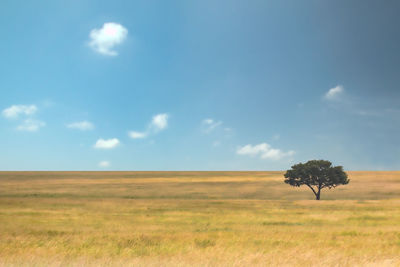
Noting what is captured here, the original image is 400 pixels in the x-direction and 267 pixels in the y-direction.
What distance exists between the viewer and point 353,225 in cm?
2553

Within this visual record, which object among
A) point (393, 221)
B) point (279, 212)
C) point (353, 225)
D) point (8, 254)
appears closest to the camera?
point (8, 254)

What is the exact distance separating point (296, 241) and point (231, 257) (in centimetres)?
583

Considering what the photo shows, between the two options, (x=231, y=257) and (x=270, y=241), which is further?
(x=270, y=241)

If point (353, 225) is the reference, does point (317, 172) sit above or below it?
above

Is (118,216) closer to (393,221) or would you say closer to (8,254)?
(8,254)

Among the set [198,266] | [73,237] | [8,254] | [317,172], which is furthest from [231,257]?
[317,172]

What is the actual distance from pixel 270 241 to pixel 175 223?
11.3 meters

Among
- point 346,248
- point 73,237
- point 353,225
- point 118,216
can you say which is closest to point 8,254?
point 73,237

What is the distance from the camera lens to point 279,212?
3466 centimetres

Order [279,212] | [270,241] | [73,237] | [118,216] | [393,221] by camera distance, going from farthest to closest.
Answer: [279,212], [118,216], [393,221], [73,237], [270,241]

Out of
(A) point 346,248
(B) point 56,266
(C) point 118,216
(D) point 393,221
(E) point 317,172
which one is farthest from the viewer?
(E) point 317,172

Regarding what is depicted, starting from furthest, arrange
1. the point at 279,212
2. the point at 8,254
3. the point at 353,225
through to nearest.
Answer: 1. the point at 279,212
2. the point at 353,225
3. the point at 8,254

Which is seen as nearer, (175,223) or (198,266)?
(198,266)

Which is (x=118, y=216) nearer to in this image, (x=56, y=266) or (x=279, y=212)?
(x=279, y=212)
